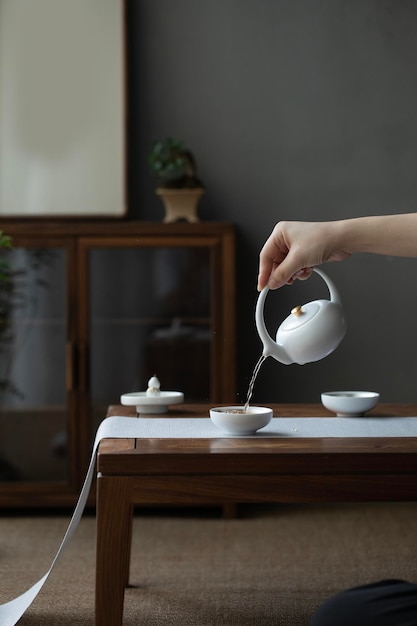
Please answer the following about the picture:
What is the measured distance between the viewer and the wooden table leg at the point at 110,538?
1.67 metres

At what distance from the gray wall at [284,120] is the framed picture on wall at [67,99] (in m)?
0.14

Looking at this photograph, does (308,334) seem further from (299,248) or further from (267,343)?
(299,248)

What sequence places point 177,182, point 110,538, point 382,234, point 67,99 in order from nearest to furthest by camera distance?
point 110,538
point 382,234
point 177,182
point 67,99

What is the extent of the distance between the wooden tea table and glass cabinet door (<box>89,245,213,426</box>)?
Answer: 1.92 m

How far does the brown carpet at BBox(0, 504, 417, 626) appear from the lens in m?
→ 2.44

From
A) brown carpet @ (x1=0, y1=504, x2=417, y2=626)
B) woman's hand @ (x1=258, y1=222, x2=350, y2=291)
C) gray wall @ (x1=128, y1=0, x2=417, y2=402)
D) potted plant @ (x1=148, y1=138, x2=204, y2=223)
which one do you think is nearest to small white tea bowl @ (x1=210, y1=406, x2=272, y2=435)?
woman's hand @ (x1=258, y1=222, x2=350, y2=291)

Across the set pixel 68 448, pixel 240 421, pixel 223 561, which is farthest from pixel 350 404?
pixel 68 448

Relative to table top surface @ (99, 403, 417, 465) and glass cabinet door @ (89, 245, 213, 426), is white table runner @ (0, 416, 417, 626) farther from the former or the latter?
glass cabinet door @ (89, 245, 213, 426)

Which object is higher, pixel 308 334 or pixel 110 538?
pixel 308 334

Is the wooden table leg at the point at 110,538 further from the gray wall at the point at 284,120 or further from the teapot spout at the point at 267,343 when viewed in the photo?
the gray wall at the point at 284,120

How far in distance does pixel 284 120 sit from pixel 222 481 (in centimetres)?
259

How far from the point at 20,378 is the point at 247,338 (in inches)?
40.1

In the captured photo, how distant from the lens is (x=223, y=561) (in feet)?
9.65

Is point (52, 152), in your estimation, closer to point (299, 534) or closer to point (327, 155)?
point (327, 155)
